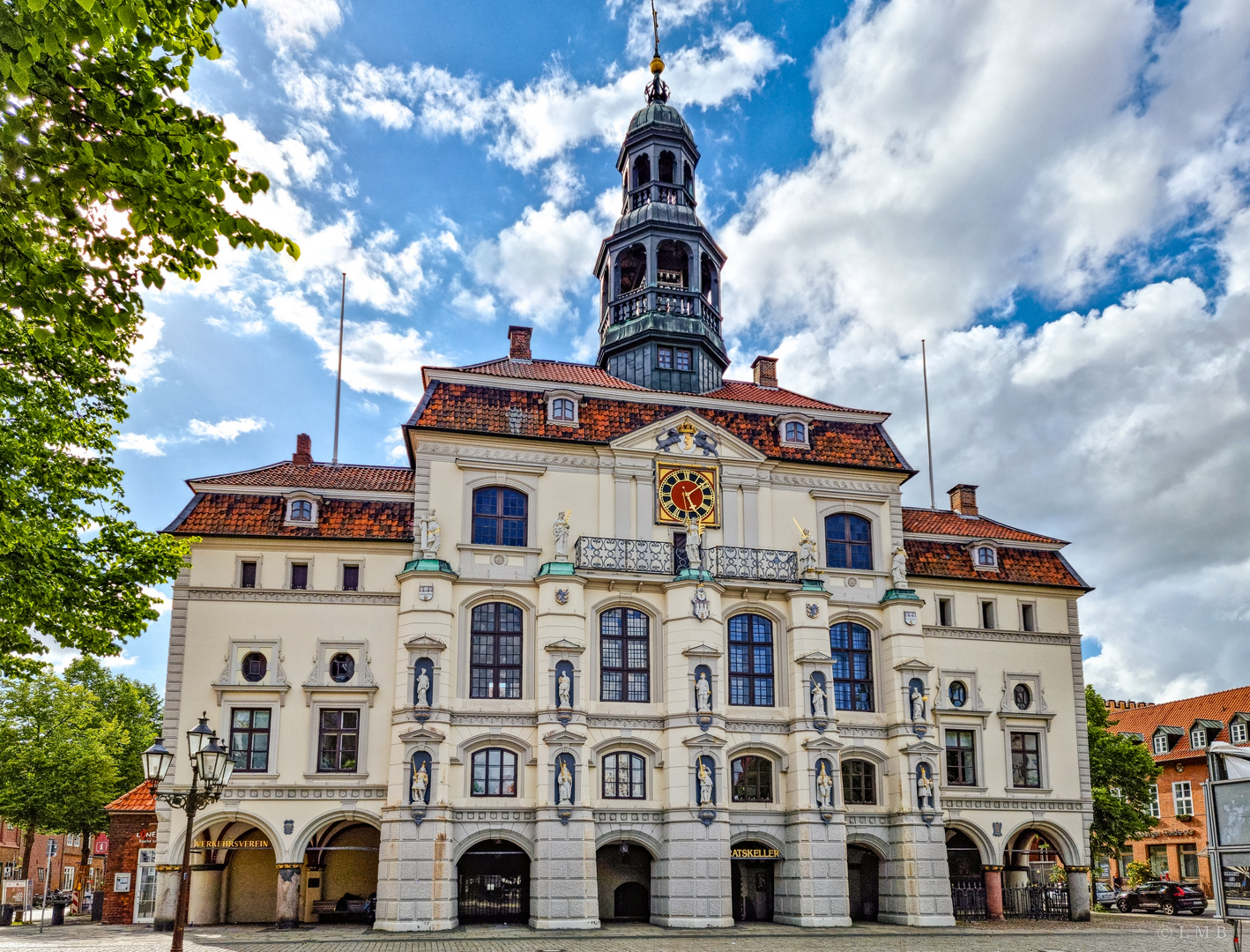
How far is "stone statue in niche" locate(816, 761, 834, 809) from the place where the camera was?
32.3m

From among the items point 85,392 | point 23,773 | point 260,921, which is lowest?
point 260,921

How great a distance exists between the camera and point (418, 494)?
3322cm

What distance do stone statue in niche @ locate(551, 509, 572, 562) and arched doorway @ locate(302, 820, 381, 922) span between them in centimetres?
999

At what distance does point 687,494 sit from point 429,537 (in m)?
8.57

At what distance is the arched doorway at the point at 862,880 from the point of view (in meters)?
34.3

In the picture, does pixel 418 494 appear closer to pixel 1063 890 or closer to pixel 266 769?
pixel 266 769

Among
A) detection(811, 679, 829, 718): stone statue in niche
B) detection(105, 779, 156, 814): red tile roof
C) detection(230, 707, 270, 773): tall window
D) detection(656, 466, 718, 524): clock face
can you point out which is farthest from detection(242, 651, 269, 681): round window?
detection(811, 679, 829, 718): stone statue in niche

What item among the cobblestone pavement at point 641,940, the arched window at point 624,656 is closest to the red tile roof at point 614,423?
the arched window at point 624,656

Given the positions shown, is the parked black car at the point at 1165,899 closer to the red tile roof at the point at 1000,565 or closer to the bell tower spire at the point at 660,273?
the red tile roof at the point at 1000,565

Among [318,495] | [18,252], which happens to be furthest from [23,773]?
[18,252]

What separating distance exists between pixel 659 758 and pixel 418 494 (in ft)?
35.9

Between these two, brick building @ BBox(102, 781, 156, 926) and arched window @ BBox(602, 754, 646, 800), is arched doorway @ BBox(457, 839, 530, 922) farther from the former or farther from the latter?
brick building @ BBox(102, 781, 156, 926)

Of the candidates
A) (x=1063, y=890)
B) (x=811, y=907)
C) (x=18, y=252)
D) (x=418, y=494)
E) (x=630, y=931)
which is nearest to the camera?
(x=18, y=252)

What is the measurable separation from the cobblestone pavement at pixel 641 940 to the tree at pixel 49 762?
1048cm
